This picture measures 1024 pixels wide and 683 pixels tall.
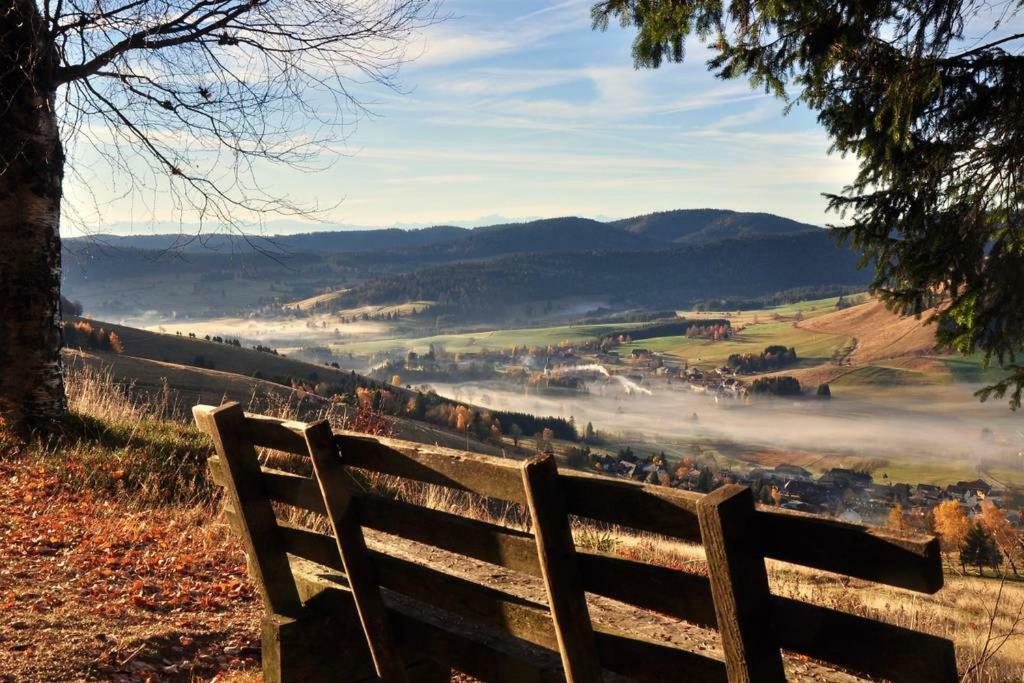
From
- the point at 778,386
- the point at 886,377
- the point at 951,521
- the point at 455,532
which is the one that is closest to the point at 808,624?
the point at 455,532

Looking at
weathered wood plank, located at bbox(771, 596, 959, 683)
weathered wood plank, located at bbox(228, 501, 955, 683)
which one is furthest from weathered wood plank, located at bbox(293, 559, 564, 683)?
weathered wood plank, located at bbox(771, 596, 959, 683)

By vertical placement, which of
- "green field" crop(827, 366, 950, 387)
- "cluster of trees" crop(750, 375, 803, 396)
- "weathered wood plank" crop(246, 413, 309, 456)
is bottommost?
"green field" crop(827, 366, 950, 387)

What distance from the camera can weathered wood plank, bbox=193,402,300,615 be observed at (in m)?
4.11

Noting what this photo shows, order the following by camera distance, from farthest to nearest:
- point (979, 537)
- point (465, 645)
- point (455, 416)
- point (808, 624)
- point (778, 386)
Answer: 1. point (778, 386)
2. point (455, 416)
3. point (979, 537)
4. point (465, 645)
5. point (808, 624)

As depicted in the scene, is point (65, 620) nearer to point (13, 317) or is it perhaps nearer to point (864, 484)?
point (13, 317)

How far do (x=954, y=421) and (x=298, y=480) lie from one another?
170051mm

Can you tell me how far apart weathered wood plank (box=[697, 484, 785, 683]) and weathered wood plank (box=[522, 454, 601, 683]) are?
1.85 feet

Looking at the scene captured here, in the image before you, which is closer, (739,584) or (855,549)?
(855,549)

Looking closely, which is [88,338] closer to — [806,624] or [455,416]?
[455,416]

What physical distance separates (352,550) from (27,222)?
7905 millimetres

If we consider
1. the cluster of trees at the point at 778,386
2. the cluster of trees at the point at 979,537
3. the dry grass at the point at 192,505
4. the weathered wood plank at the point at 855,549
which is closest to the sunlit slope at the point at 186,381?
the dry grass at the point at 192,505

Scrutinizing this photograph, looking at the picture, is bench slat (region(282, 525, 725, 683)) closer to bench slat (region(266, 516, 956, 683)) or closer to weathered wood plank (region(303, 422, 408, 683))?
weathered wood plank (region(303, 422, 408, 683))

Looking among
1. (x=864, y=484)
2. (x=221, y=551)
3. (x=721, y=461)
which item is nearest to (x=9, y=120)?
(x=221, y=551)

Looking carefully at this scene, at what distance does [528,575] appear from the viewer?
11.4ft
